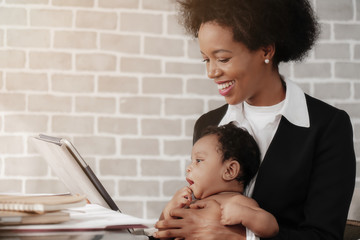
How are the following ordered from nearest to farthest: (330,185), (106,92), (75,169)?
(75,169), (330,185), (106,92)

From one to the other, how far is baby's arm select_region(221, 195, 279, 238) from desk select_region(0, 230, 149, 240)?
0.37m

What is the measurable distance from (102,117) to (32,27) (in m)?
0.58

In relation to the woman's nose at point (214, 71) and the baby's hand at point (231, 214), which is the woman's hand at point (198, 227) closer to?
the baby's hand at point (231, 214)

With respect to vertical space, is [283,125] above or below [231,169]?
above

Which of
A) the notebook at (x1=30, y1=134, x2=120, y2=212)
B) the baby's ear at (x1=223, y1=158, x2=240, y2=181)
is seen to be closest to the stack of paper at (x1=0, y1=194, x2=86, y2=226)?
the notebook at (x1=30, y1=134, x2=120, y2=212)

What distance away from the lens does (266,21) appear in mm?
1362

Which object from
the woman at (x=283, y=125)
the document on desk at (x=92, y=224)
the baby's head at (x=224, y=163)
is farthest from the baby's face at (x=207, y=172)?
the document on desk at (x=92, y=224)

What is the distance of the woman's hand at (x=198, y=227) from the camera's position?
1170mm

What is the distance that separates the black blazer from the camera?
1.30m

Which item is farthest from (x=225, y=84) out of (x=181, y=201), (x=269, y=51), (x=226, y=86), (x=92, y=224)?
(x=92, y=224)

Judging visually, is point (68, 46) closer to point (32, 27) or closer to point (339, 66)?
point (32, 27)

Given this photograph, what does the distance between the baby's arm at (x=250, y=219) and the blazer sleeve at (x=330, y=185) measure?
0.36 feet

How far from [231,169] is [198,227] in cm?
25

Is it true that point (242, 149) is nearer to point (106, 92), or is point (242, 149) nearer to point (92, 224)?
point (92, 224)
